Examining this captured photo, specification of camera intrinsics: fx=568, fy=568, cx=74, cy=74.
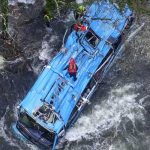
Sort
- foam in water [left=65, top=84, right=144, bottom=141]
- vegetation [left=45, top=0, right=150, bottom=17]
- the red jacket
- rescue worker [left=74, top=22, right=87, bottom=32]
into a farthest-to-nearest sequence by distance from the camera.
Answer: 1. vegetation [left=45, top=0, right=150, bottom=17]
2. foam in water [left=65, top=84, right=144, bottom=141]
3. rescue worker [left=74, top=22, right=87, bottom=32]
4. the red jacket

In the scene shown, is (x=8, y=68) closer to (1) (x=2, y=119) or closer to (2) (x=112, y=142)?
(1) (x=2, y=119)

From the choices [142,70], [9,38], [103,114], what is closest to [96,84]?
[103,114]

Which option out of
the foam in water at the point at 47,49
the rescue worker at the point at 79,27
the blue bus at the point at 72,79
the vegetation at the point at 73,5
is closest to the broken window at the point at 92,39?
the blue bus at the point at 72,79

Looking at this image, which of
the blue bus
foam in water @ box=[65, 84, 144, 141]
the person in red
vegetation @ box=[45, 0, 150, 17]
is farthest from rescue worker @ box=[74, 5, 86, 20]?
foam in water @ box=[65, 84, 144, 141]

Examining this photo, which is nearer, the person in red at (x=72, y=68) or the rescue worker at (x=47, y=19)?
the person in red at (x=72, y=68)

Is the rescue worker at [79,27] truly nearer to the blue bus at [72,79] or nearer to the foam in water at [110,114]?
the blue bus at [72,79]

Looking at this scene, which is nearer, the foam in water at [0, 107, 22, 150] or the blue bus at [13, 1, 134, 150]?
the blue bus at [13, 1, 134, 150]

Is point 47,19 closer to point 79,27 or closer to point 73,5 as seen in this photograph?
point 73,5

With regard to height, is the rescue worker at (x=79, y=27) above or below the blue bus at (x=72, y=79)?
above

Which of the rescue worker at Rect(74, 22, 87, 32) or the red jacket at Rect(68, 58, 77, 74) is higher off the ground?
the rescue worker at Rect(74, 22, 87, 32)

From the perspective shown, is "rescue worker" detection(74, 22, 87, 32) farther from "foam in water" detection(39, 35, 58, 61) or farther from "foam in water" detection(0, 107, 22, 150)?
"foam in water" detection(0, 107, 22, 150)
